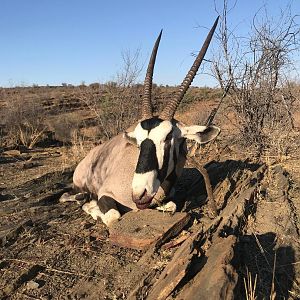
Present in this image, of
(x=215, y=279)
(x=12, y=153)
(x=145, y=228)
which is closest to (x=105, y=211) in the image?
→ (x=145, y=228)

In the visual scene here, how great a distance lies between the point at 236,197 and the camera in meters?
5.46

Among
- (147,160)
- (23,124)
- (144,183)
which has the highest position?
(147,160)

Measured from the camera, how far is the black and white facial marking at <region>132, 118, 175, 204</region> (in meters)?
4.33

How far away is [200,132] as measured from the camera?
5234 millimetres

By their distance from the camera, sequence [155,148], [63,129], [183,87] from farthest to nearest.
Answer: [63,129] → [183,87] → [155,148]

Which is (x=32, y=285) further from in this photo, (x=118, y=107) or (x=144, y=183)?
(x=118, y=107)

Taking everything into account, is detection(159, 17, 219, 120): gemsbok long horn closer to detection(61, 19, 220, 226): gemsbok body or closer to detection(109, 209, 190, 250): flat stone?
detection(61, 19, 220, 226): gemsbok body

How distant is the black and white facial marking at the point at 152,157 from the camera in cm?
433

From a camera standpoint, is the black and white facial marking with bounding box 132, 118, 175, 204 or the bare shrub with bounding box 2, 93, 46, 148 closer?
the black and white facial marking with bounding box 132, 118, 175, 204

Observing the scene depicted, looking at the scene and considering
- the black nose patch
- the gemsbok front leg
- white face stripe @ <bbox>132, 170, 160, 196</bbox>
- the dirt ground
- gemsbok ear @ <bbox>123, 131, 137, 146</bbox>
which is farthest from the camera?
gemsbok ear @ <bbox>123, 131, 137, 146</bbox>

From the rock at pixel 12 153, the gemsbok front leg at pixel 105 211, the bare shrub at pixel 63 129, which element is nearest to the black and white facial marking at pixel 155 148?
the gemsbok front leg at pixel 105 211

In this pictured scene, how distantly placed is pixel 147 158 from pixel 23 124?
463 inches

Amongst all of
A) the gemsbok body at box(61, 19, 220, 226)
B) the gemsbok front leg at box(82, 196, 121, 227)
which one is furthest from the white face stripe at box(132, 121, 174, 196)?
the gemsbok front leg at box(82, 196, 121, 227)

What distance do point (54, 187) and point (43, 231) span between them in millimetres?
2380
